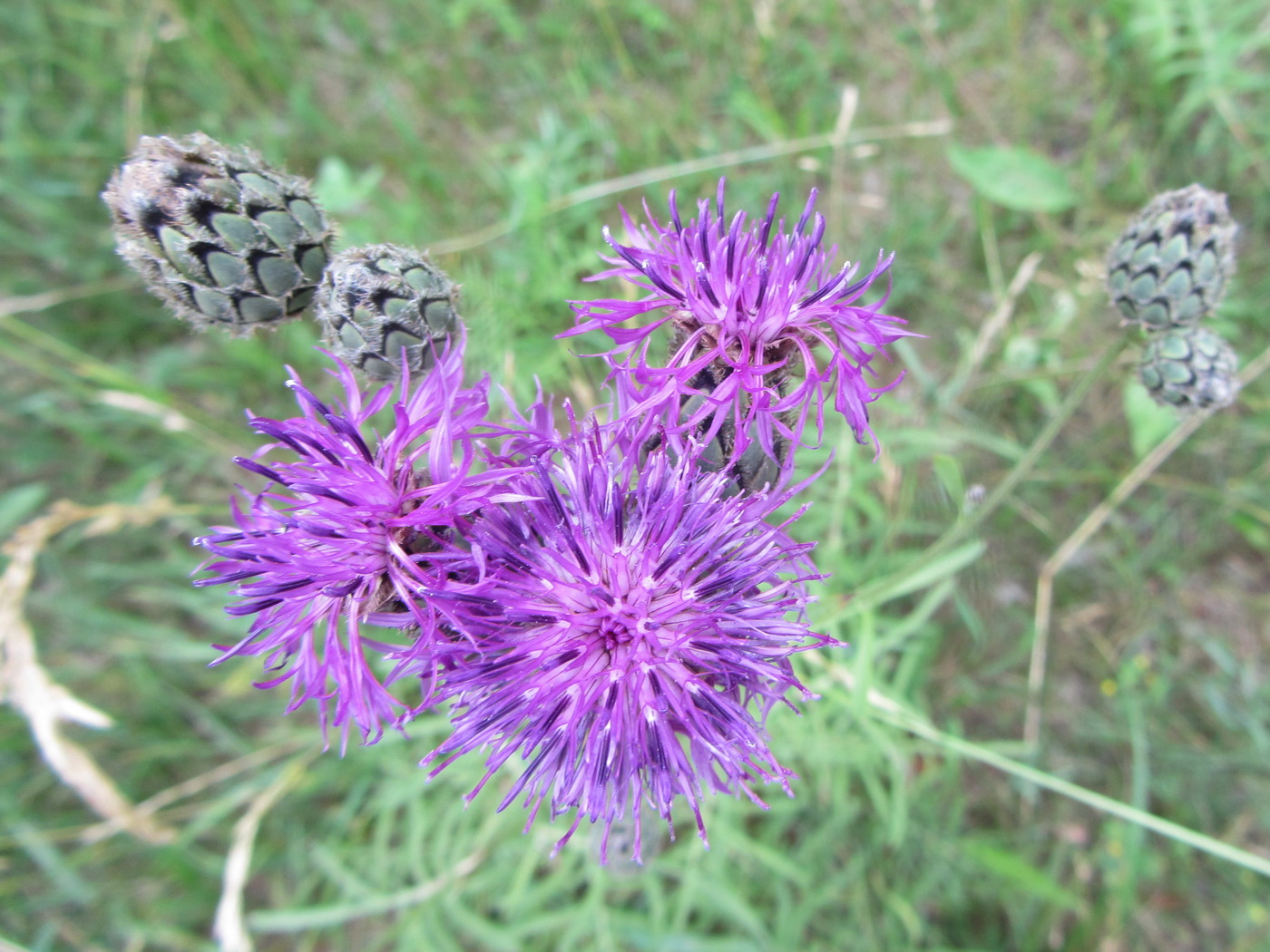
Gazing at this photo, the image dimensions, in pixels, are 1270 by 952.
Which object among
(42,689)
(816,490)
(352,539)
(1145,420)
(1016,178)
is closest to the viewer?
(352,539)

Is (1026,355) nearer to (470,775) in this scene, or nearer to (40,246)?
Result: (470,775)

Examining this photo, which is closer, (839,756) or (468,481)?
(468,481)

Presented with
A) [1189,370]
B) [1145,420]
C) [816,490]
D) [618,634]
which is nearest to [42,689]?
[618,634]

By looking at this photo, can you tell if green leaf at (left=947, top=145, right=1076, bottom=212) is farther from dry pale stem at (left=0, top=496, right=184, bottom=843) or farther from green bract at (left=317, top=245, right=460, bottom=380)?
dry pale stem at (left=0, top=496, right=184, bottom=843)

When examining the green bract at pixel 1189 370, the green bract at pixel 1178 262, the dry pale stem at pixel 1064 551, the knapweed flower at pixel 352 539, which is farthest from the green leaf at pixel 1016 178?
the knapweed flower at pixel 352 539

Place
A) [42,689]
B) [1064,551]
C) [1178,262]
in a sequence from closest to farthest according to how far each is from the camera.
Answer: [1178,262] → [42,689] → [1064,551]

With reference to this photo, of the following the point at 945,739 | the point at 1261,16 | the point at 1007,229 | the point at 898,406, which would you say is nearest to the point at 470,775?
the point at 945,739

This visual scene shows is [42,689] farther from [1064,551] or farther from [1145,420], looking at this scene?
[1145,420]
